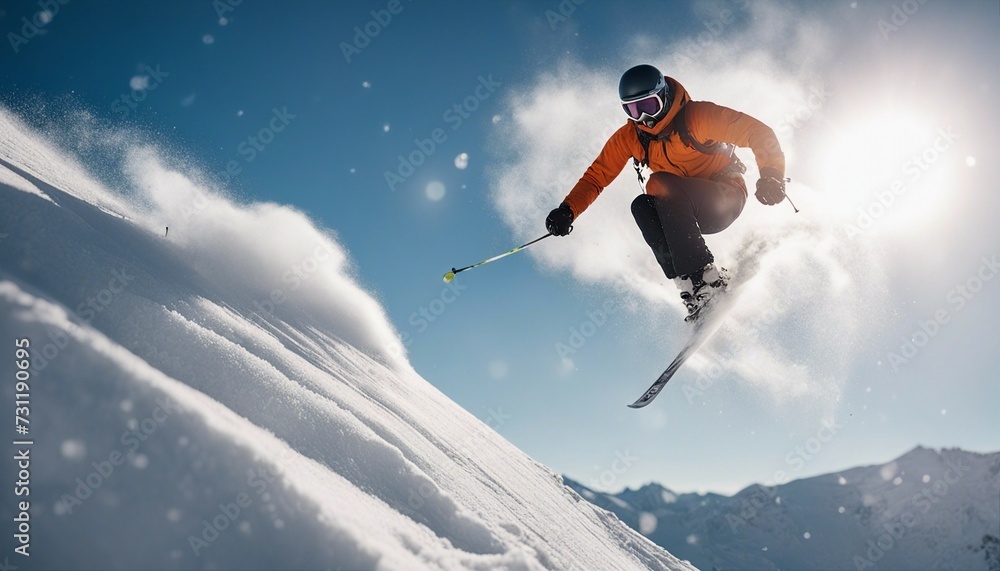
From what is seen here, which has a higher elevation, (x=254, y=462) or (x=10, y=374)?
(x=254, y=462)

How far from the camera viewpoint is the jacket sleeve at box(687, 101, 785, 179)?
4.75 m

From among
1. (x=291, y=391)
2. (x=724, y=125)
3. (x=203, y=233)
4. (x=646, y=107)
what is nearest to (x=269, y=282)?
(x=203, y=233)

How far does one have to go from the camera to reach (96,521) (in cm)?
161

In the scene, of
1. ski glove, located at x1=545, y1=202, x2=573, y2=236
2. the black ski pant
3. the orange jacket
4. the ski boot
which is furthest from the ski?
ski glove, located at x1=545, y1=202, x2=573, y2=236

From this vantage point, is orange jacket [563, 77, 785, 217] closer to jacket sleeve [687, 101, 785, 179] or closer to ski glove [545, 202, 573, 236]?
jacket sleeve [687, 101, 785, 179]

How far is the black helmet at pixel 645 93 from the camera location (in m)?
4.95

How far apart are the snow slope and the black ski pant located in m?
2.79

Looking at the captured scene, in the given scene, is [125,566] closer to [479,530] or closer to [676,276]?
[479,530]

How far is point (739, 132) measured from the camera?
489 centimetres

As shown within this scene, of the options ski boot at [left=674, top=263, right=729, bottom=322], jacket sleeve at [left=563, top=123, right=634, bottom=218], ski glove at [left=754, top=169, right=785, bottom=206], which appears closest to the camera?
ski glove at [left=754, top=169, right=785, bottom=206]

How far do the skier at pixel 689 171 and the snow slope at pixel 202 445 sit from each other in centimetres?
283

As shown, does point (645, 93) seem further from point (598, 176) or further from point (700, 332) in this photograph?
point (700, 332)

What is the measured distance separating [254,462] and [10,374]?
906 mm

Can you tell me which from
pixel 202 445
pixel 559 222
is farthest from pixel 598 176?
pixel 202 445
